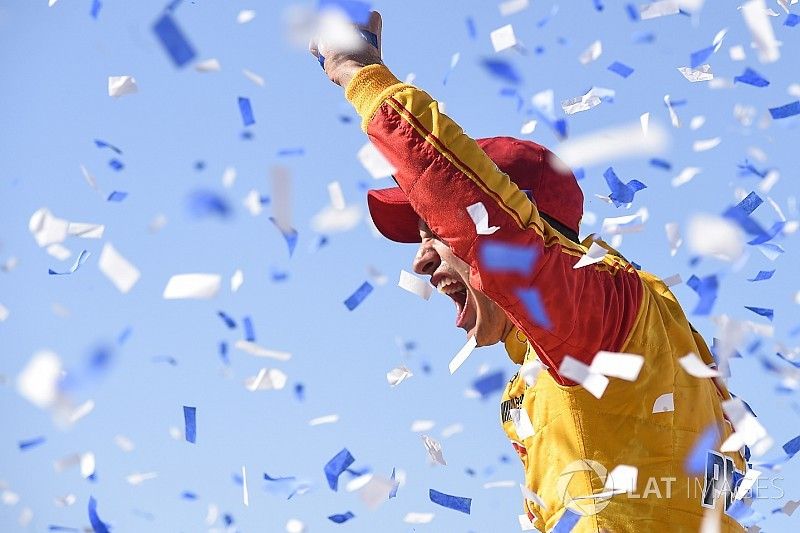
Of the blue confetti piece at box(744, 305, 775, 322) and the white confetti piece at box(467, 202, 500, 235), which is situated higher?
the white confetti piece at box(467, 202, 500, 235)

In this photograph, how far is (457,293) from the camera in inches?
123

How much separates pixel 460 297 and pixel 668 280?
2.41 feet

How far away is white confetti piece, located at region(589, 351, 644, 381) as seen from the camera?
7.07 ft

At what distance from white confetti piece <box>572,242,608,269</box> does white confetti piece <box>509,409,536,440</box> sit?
21.5 inches

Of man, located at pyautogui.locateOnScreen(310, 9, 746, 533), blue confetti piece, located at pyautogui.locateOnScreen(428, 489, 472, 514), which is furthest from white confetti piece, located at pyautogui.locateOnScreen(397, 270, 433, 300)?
blue confetti piece, located at pyautogui.locateOnScreen(428, 489, 472, 514)

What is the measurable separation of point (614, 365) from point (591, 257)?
0.87ft

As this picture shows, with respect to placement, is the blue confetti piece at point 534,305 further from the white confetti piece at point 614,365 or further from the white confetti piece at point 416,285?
the white confetti piece at point 416,285

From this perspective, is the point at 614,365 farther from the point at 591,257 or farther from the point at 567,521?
the point at 567,521

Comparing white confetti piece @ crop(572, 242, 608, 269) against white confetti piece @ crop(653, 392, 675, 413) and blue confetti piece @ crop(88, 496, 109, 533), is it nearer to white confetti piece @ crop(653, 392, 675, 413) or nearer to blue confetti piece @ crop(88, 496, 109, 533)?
white confetti piece @ crop(653, 392, 675, 413)

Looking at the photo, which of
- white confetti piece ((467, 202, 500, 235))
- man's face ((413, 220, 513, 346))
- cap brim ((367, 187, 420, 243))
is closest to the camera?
white confetti piece ((467, 202, 500, 235))

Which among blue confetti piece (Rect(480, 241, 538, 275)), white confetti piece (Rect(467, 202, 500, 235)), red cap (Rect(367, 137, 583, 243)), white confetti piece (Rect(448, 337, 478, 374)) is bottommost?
white confetti piece (Rect(448, 337, 478, 374))

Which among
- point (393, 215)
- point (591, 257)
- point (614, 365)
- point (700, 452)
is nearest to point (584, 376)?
point (614, 365)

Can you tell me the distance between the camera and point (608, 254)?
7.66 feet

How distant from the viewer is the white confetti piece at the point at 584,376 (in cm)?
215
